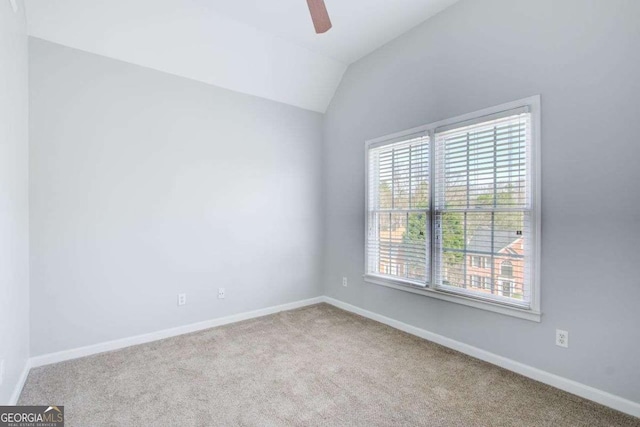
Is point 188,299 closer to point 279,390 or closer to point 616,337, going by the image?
point 279,390

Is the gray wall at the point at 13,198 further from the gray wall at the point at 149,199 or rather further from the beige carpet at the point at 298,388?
the beige carpet at the point at 298,388

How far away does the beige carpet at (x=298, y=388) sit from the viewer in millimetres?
1894

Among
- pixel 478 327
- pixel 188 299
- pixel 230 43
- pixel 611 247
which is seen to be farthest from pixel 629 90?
pixel 188 299

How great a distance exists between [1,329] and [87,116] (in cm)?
179

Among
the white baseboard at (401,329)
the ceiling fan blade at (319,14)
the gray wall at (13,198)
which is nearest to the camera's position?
the ceiling fan blade at (319,14)

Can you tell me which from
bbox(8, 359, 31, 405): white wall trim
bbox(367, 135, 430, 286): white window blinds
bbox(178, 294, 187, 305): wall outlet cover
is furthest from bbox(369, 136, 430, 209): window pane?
bbox(8, 359, 31, 405): white wall trim

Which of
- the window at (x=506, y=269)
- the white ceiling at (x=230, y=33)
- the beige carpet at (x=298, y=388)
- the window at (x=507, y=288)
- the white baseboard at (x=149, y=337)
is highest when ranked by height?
the white ceiling at (x=230, y=33)

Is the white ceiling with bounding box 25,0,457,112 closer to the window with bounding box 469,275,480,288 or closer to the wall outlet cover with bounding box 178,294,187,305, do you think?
the wall outlet cover with bounding box 178,294,187,305

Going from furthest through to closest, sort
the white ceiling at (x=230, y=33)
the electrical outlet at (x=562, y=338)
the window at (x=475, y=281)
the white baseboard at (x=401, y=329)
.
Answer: the window at (x=475, y=281) < the white ceiling at (x=230, y=33) < the electrical outlet at (x=562, y=338) < the white baseboard at (x=401, y=329)

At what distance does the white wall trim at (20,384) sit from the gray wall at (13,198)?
5 centimetres

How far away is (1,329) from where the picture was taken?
67.6 inches

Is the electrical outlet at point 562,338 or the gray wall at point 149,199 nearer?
the electrical outlet at point 562,338

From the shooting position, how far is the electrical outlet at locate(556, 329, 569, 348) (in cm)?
216

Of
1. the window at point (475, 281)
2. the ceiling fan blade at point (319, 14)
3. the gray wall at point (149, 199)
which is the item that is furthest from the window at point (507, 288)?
the gray wall at point (149, 199)
